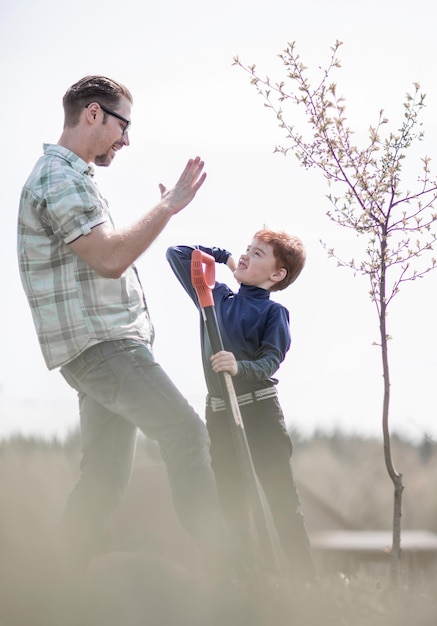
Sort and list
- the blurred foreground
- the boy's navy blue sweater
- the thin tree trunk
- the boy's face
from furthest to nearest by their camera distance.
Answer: the thin tree trunk < the boy's face < the boy's navy blue sweater < the blurred foreground

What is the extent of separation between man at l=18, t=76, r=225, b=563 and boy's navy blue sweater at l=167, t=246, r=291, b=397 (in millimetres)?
338

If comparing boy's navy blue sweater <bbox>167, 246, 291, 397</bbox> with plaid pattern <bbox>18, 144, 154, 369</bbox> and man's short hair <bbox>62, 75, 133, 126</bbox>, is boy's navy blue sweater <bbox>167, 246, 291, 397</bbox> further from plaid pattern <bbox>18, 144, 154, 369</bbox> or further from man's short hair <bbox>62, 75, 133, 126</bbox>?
man's short hair <bbox>62, 75, 133, 126</bbox>

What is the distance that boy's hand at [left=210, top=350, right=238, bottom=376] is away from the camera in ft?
12.1

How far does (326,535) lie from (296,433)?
0.94m

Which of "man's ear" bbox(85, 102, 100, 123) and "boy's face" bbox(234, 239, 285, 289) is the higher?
"man's ear" bbox(85, 102, 100, 123)

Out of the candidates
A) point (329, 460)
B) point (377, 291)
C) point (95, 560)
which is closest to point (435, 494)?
point (329, 460)

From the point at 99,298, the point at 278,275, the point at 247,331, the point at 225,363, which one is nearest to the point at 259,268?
the point at 278,275

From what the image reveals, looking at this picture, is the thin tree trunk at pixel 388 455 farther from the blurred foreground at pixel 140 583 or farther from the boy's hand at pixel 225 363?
the boy's hand at pixel 225 363

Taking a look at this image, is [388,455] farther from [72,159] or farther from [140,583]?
[72,159]

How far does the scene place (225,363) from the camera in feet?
12.1

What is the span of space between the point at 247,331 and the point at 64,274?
847mm

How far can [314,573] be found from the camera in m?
3.88

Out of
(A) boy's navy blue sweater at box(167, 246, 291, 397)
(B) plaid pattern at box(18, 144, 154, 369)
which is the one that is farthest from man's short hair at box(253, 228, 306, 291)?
(B) plaid pattern at box(18, 144, 154, 369)

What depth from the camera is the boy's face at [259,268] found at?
405 cm
